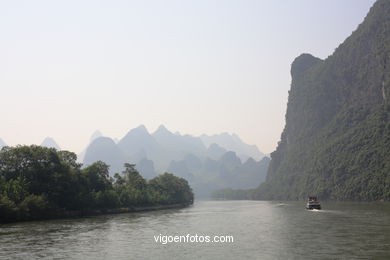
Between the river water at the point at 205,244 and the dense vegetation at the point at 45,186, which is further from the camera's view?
the dense vegetation at the point at 45,186

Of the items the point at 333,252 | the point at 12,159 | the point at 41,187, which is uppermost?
the point at 12,159

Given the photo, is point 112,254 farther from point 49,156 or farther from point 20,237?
point 49,156

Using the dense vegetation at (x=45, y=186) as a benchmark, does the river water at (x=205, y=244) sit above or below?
below

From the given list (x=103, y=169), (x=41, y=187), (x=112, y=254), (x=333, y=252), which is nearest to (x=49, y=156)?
(x=41, y=187)

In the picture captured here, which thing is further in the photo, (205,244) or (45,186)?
(45,186)

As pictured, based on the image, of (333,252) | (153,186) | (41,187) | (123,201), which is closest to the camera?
(333,252)

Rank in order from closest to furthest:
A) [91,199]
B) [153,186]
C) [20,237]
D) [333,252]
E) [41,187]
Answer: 1. [333,252]
2. [20,237]
3. [41,187]
4. [91,199]
5. [153,186]

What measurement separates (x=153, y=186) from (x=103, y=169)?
55.1m

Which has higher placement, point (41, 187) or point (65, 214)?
point (41, 187)

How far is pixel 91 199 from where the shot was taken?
12212 centimetres

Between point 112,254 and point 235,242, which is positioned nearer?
point 112,254

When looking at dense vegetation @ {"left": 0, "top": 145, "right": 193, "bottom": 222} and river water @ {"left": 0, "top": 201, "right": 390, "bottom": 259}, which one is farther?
dense vegetation @ {"left": 0, "top": 145, "right": 193, "bottom": 222}

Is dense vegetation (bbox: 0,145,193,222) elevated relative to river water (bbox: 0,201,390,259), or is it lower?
elevated

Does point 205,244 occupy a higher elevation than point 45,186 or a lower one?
lower
